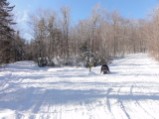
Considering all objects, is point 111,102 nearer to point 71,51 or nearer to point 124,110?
point 124,110

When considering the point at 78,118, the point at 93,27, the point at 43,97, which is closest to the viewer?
the point at 78,118

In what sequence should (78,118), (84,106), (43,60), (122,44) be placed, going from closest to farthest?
(78,118), (84,106), (43,60), (122,44)

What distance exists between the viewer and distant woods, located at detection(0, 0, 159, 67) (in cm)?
5038

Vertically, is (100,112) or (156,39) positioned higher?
(156,39)

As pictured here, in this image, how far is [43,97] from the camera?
15086 millimetres

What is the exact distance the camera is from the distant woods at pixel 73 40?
50375 millimetres

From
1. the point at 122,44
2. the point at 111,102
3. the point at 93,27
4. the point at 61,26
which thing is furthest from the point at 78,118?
the point at 122,44

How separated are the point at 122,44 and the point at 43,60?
49.6m

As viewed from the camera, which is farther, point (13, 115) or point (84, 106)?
point (84, 106)

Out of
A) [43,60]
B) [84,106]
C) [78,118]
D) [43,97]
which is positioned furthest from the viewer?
[43,60]

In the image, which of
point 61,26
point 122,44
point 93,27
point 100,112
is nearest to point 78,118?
point 100,112

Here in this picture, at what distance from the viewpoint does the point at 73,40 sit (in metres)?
78.4

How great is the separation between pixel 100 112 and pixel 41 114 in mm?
2045

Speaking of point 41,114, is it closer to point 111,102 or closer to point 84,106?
point 84,106
